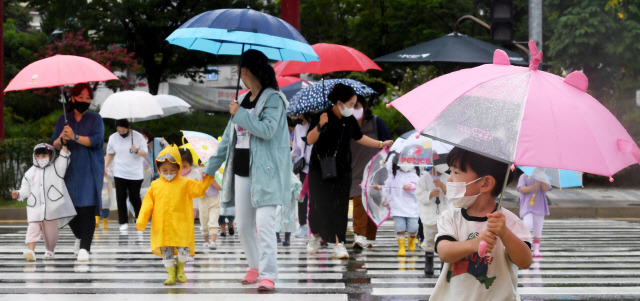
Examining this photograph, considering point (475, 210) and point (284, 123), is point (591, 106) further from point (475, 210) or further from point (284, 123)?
point (284, 123)

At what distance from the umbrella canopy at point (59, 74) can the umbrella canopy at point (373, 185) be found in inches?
121

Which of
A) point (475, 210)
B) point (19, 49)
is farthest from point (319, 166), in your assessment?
point (19, 49)

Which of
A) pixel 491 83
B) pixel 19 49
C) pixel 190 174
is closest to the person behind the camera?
pixel 491 83

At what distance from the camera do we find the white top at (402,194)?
1030cm

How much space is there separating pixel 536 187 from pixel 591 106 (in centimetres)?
642

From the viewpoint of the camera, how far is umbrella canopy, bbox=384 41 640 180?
381 centimetres

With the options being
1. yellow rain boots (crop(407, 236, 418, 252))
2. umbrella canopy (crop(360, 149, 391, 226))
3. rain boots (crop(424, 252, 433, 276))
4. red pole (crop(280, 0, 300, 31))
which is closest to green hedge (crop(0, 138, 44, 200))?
red pole (crop(280, 0, 300, 31))

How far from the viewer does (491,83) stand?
406 cm

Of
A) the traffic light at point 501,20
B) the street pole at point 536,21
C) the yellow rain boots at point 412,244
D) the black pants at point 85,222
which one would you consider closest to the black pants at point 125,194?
the black pants at point 85,222

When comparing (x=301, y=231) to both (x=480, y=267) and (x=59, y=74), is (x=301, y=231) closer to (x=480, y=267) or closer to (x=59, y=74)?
(x=59, y=74)

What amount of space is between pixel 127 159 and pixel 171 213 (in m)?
5.34

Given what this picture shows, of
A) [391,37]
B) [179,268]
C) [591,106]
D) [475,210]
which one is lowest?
[179,268]

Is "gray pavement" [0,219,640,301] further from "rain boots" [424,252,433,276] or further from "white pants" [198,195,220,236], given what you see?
"white pants" [198,195,220,236]

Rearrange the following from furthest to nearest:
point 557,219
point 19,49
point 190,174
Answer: point 19,49 < point 557,219 < point 190,174
